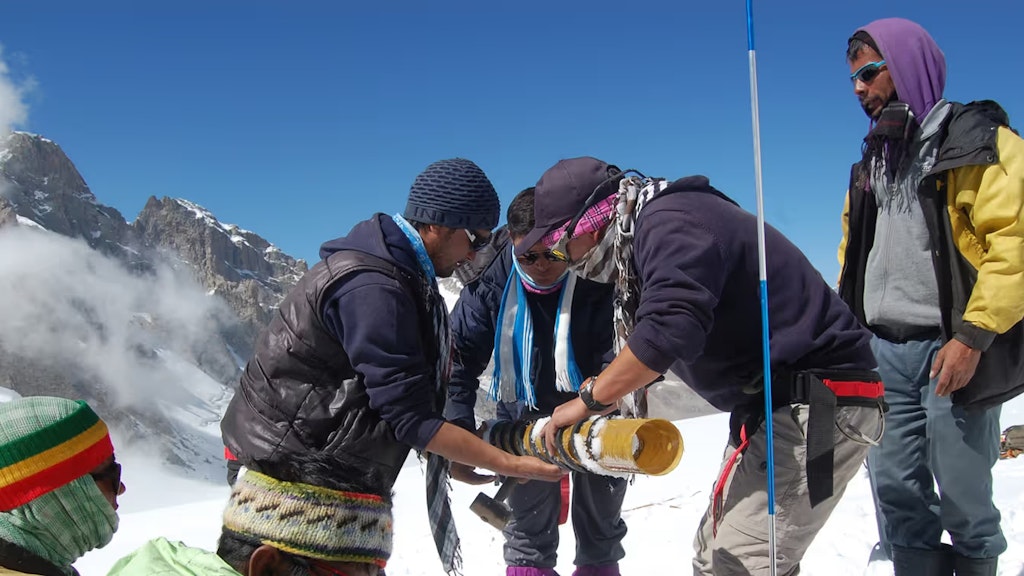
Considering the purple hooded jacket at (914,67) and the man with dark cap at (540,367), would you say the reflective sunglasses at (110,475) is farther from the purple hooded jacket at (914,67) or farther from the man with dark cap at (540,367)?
the purple hooded jacket at (914,67)

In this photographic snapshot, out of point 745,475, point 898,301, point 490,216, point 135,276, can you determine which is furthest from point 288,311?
point 135,276

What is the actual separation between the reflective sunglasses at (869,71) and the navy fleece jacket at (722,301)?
106 cm

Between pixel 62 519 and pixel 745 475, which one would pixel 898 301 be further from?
pixel 62 519

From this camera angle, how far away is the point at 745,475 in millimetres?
2488

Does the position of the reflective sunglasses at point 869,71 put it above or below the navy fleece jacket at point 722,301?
above

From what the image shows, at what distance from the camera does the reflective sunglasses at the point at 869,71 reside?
123 inches

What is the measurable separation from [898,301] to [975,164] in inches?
23.7

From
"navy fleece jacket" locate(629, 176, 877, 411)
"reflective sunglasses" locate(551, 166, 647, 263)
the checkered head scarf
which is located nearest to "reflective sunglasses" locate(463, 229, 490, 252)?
"reflective sunglasses" locate(551, 166, 647, 263)

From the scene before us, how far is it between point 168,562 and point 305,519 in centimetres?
48

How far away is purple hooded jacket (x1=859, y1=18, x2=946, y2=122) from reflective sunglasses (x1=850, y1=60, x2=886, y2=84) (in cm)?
5

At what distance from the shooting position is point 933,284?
3006 mm

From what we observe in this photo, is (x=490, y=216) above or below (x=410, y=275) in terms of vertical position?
above

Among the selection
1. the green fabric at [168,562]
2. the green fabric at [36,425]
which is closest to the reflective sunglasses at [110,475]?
the green fabric at [36,425]

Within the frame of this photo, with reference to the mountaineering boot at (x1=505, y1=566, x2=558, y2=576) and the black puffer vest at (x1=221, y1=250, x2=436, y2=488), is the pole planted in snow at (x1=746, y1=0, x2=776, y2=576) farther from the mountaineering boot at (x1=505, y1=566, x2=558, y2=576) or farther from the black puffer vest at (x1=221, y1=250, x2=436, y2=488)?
the mountaineering boot at (x1=505, y1=566, x2=558, y2=576)
